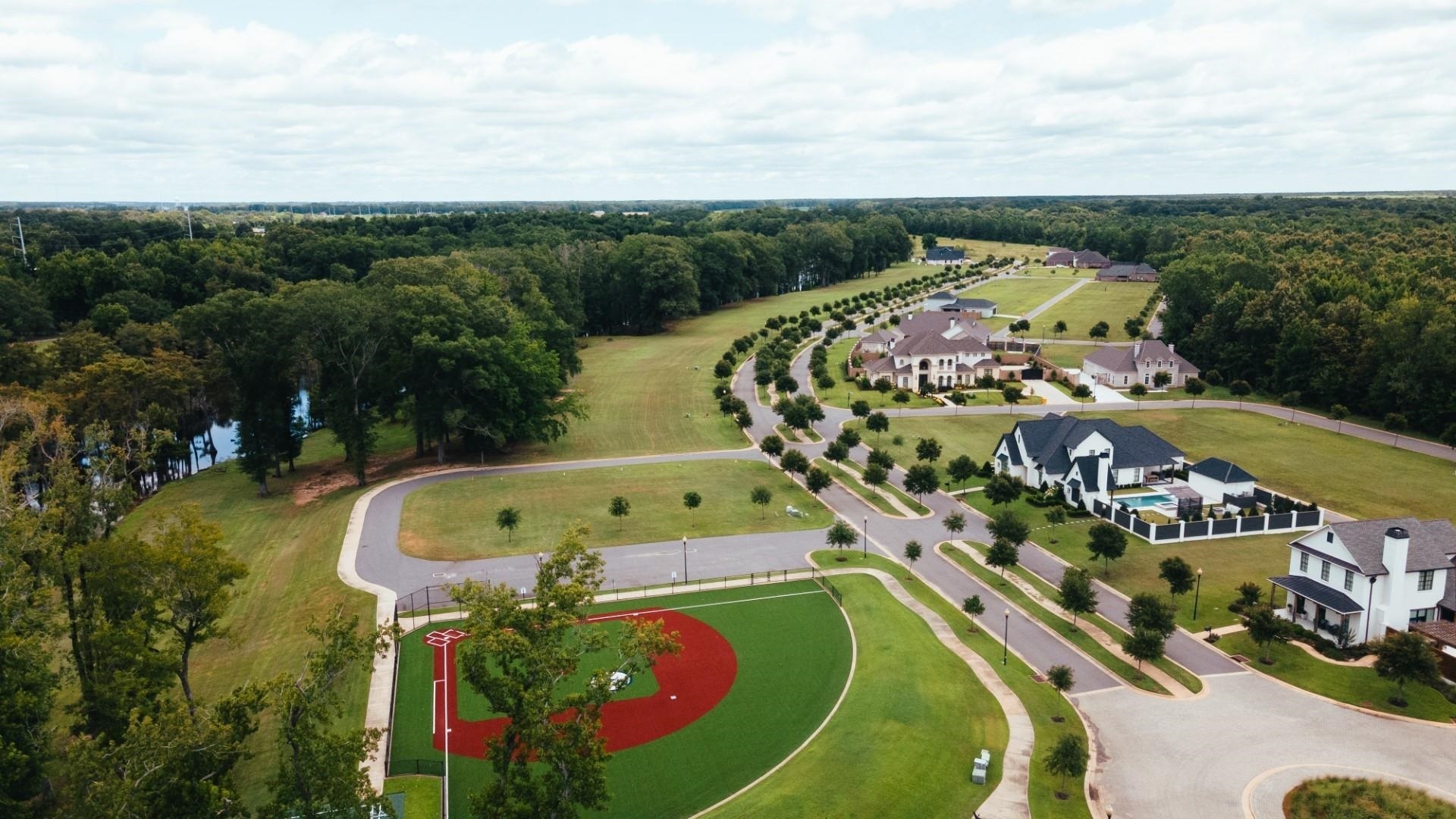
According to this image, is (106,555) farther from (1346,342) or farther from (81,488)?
(1346,342)

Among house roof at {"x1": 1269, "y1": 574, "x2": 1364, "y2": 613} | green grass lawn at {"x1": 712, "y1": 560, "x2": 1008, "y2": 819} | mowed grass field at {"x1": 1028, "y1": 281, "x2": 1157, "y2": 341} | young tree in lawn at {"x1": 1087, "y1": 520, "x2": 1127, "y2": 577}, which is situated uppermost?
mowed grass field at {"x1": 1028, "y1": 281, "x2": 1157, "y2": 341}

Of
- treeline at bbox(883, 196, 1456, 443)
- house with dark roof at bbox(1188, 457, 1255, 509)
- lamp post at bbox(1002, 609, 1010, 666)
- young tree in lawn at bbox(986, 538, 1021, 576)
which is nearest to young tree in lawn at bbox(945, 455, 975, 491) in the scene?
young tree in lawn at bbox(986, 538, 1021, 576)

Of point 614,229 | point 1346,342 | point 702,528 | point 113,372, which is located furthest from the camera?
point 614,229

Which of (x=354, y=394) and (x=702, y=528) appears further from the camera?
(x=354, y=394)

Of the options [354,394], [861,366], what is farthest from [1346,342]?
[354,394]

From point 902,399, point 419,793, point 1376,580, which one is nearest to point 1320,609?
point 1376,580

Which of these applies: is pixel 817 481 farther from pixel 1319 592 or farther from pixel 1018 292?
pixel 1018 292

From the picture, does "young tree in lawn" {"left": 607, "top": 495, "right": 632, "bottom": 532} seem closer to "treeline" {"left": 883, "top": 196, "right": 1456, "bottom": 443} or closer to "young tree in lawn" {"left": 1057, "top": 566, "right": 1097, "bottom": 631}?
"young tree in lawn" {"left": 1057, "top": 566, "right": 1097, "bottom": 631}
